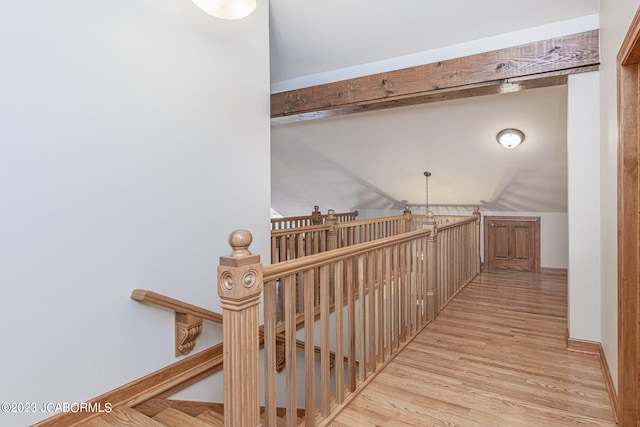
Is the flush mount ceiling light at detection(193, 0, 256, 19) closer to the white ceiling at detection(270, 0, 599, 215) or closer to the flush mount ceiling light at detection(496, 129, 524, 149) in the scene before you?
the white ceiling at detection(270, 0, 599, 215)

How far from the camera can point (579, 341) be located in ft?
8.56

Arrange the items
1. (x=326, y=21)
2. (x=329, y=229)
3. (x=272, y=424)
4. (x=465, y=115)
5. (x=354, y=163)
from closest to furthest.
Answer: (x=272, y=424), (x=326, y=21), (x=329, y=229), (x=465, y=115), (x=354, y=163)

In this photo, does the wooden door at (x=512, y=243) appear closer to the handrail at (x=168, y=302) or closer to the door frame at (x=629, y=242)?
the door frame at (x=629, y=242)

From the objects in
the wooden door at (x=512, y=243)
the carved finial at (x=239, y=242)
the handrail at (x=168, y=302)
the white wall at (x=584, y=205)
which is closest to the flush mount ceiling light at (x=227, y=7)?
the carved finial at (x=239, y=242)

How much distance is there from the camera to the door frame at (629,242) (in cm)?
165

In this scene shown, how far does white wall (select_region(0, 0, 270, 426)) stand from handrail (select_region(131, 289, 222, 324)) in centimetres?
Result: 6

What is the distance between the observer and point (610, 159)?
2.07 meters

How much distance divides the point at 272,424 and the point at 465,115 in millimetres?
3851

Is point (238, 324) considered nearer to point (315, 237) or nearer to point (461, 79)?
point (315, 237)

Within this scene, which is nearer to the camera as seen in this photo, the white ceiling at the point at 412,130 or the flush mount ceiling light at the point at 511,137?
the white ceiling at the point at 412,130

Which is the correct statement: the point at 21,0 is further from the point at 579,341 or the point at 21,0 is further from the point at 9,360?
the point at 579,341

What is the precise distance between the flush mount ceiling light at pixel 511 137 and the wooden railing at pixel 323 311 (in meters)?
1.29

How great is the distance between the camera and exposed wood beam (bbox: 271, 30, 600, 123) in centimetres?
260

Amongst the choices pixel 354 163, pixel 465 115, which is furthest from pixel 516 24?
pixel 354 163
